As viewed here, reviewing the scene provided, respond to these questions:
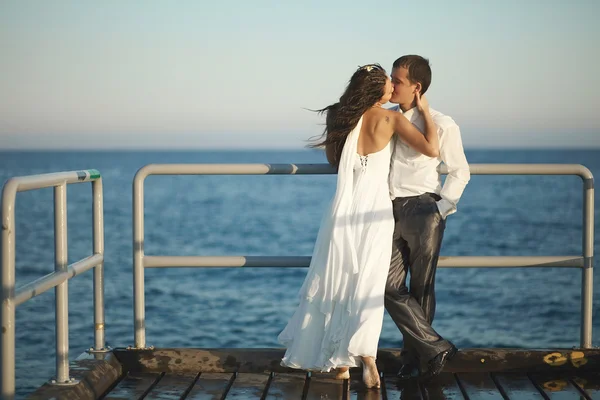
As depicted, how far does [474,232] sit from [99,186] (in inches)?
1048

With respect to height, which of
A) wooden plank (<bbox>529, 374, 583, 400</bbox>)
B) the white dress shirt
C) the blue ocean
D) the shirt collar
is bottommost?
the blue ocean

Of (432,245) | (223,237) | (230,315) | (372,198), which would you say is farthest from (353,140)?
(223,237)

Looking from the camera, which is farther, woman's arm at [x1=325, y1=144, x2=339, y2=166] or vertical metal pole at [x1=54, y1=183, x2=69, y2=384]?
woman's arm at [x1=325, y1=144, x2=339, y2=166]

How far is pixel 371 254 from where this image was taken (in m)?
3.91

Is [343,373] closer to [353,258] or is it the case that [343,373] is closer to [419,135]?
[353,258]

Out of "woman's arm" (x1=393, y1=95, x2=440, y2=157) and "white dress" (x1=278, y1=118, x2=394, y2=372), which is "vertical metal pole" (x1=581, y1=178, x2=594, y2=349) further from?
"white dress" (x1=278, y1=118, x2=394, y2=372)

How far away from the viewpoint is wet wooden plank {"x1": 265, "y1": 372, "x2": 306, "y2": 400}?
382 cm

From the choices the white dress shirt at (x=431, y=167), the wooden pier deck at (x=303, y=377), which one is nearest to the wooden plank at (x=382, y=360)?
the wooden pier deck at (x=303, y=377)

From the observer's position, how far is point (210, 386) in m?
3.97

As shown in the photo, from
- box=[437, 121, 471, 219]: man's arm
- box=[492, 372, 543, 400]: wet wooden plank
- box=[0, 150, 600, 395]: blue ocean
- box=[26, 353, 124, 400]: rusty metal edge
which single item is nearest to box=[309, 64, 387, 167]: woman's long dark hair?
box=[437, 121, 471, 219]: man's arm

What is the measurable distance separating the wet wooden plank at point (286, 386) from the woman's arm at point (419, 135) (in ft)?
3.70

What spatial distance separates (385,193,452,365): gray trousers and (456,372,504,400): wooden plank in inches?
7.8

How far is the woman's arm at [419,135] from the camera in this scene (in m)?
3.81

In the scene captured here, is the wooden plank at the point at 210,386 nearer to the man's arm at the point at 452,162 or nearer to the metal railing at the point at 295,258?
the metal railing at the point at 295,258
